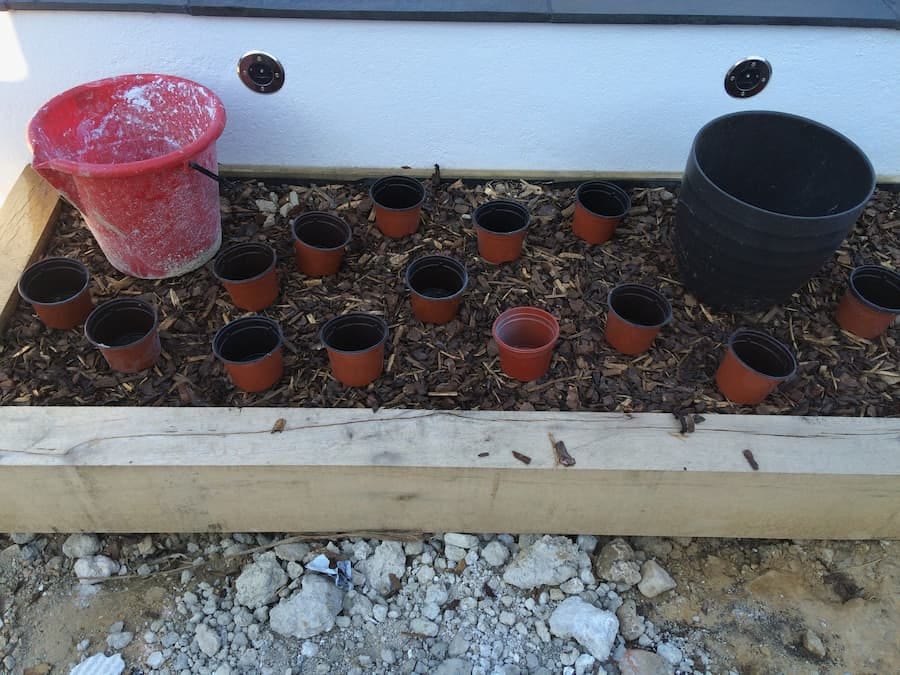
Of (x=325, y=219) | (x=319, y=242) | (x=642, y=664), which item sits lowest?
(x=642, y=664)

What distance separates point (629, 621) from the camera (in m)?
2.13

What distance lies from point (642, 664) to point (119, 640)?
153 cm

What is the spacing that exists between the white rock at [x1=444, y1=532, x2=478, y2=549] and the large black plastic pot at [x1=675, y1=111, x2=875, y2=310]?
120 cm

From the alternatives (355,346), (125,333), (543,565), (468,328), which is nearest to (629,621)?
(543,565)

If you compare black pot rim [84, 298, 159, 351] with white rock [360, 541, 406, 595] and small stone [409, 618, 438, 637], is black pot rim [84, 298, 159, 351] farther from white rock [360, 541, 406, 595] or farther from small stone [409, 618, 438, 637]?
small stone [409, 618, 438, 637]

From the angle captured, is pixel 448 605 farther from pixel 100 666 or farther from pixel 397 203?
pixel 397 203

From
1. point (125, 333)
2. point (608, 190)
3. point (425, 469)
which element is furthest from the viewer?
point (608, 190)

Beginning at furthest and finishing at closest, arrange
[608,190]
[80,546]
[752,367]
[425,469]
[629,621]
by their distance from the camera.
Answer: [608,190], [752,367], [80,546], [629,621], [425,469]

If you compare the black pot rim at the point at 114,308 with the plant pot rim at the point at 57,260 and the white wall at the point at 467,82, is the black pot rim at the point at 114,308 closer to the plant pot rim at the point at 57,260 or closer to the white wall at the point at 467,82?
the plant pot rim at the point at 57,260

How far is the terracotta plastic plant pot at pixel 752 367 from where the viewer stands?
2170 mm

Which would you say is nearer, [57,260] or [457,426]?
[457,426]

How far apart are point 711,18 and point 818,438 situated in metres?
1.55

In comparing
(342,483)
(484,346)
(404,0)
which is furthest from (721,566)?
(404,0)

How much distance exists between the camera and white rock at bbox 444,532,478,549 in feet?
7.38
